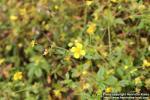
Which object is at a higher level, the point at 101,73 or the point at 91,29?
the point at 91,29

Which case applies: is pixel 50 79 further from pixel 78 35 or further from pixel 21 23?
pixel 21 23

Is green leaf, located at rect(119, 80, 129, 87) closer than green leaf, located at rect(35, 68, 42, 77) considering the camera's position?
Yes

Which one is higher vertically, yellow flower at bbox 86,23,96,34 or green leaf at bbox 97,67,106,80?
yellow flower at bbox 86,23,96,34

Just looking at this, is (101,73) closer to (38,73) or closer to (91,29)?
(91,29)

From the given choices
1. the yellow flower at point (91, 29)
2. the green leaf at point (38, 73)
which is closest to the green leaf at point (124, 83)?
the yellow flower at point (91, 29)

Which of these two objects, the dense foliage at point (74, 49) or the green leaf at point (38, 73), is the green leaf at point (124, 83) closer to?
the dense foliage at point (74, 49)

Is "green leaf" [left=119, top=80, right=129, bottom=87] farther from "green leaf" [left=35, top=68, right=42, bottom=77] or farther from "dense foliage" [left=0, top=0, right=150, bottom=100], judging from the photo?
"green leaf" [left=35, top=68, right=42, bottom=77]

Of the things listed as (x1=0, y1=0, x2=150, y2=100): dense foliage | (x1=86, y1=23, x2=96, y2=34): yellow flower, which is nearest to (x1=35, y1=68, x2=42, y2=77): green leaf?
(x1=0, y1=0, x2=150, y2=100): dense foliage

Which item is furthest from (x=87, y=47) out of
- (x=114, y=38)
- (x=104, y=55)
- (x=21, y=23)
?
(x=21, y=23)

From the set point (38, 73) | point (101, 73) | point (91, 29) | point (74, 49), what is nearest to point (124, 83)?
point (101, 73)
